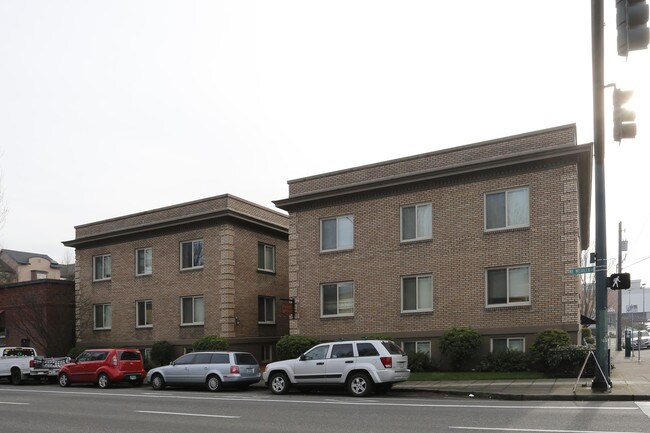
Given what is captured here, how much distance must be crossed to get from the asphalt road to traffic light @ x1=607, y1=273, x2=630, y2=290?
3231 mm

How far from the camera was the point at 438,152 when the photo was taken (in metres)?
25.4

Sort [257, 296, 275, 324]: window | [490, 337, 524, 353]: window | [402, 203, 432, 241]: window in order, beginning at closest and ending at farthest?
1. [490, 337, 524, 353]: window
2. [402, 203, 432, 241]: window
3. [257, 296, 275, 324]: window

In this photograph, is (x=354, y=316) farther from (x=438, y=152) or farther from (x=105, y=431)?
(x=105, y=431)

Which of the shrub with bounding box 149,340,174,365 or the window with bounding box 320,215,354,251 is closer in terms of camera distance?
the window with bounding box 320,215,354,251

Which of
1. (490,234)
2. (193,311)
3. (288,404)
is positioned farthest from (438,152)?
(193,311)

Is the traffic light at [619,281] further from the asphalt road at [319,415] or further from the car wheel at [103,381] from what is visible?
the car wheel at [103,381]

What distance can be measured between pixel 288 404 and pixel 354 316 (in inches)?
388

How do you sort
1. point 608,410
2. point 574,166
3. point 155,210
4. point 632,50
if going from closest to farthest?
1. point 632,50
2. point 608,410
3. point 574,166
4. point 155,210

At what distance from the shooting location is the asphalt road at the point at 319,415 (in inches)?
477

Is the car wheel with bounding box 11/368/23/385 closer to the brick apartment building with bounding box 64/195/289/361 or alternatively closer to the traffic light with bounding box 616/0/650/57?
the brick apartment building with bounding box 64/195/289/361

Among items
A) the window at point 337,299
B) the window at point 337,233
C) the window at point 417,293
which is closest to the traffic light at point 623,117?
the window at point 417,293

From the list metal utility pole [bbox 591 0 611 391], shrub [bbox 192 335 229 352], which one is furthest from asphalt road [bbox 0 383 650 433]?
shrub [bbox 192 335 229 352]

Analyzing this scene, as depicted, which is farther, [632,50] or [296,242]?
[296,242]

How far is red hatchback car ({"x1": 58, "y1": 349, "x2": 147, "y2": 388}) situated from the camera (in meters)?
25.5
